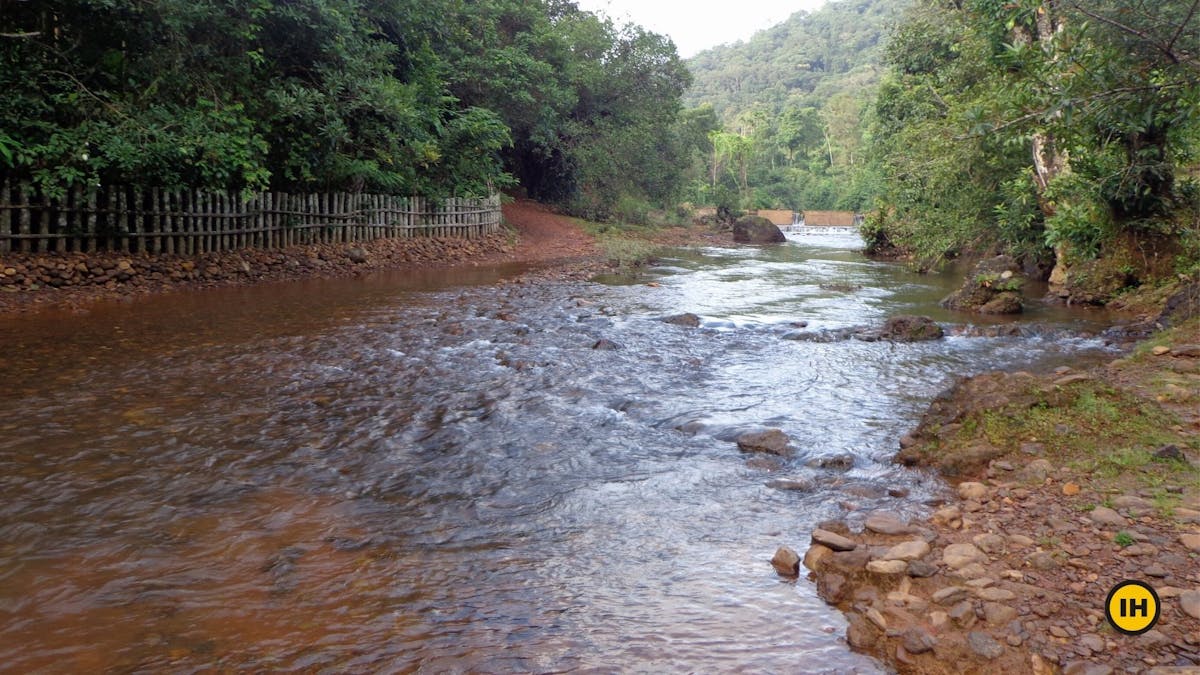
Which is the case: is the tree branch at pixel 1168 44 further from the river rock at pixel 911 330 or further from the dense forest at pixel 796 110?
the dense forest at pixel 796 110

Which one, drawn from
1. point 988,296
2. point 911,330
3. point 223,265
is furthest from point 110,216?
point 988,296

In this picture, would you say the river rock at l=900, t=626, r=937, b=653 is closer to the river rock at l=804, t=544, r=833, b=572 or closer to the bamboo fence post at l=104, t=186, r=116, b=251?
the river rock at l=804, t=544, r=833, b=572

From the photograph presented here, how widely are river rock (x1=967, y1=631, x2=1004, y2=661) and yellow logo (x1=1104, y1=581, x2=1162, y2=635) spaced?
424 millimetres

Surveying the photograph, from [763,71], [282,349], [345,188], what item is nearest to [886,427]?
[282,349]

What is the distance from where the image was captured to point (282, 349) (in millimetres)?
8250

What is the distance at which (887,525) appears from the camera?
13.0ft

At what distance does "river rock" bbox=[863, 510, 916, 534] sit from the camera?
154 inches

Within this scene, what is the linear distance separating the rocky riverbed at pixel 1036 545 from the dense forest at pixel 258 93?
403 inches

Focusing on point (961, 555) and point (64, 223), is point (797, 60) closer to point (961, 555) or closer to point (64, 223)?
point (64, 223)

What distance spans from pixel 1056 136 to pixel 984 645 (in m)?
8.03

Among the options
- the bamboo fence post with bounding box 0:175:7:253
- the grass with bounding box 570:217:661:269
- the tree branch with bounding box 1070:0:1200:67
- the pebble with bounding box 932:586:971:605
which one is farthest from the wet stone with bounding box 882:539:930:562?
the grass with bounding box 570:217:661:269

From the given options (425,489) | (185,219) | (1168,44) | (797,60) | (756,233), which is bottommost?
(425,489)

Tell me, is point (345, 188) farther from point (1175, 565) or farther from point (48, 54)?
point (1175, 565)

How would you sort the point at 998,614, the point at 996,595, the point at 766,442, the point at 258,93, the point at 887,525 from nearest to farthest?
the point at 998,614 → the point at 996,595 → the point at 887,525 → the point at 766,442 → the point at 258,93
